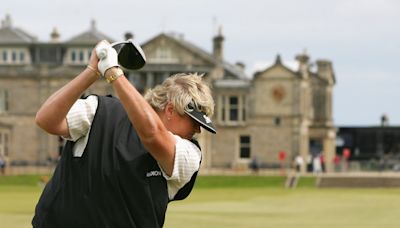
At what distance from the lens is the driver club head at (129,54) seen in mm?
5756

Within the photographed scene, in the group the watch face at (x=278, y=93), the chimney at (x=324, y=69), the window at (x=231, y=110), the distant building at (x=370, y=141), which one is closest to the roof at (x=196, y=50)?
the window at (x=231, y=110)

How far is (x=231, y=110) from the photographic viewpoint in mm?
78250

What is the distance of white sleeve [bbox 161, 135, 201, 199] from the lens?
6027 millimetres

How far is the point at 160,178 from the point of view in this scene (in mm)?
6078

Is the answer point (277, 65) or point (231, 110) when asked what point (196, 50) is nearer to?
point (231, 110)

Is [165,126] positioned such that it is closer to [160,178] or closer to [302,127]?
[160,178]

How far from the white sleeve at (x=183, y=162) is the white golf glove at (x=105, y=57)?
0.64 metres

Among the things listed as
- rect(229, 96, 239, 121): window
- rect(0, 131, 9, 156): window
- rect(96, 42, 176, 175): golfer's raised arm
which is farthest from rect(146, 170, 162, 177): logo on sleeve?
rect(0, 131, 9, 156): window

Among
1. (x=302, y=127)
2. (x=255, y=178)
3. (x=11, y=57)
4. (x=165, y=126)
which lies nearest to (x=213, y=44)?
(x=302, y=127)

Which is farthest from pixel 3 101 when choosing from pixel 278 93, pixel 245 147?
pixel 278 93

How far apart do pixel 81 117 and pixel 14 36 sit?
3041 inches

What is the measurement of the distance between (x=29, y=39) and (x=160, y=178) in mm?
77105

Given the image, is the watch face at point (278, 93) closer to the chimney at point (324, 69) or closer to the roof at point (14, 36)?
the chimney at point (324, 69)

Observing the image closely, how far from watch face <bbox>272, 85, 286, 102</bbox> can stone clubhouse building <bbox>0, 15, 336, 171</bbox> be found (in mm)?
74
